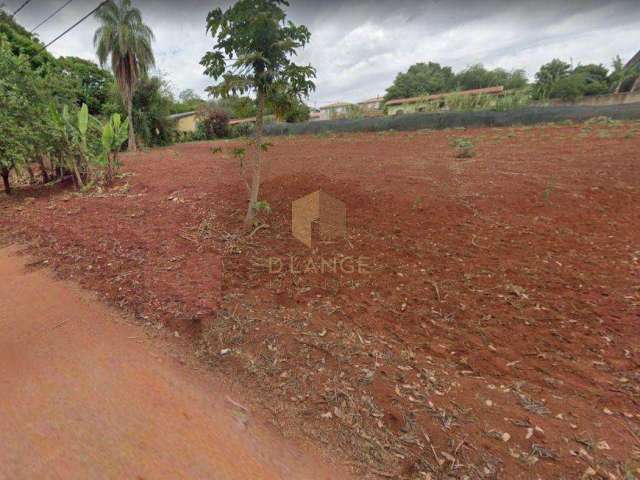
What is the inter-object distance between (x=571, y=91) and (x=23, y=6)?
33.2 meters

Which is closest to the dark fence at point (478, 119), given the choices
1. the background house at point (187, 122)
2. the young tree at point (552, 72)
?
the background house at point (187, 122)

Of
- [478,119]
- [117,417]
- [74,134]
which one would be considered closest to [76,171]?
[74,134]

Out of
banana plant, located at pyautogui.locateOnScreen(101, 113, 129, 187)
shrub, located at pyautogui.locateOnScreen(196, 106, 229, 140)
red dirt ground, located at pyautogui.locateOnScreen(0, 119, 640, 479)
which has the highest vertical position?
shrub, located at pyautogui.locateOnScreen(196, 106, 229, 140)

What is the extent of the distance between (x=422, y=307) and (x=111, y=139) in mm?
7597

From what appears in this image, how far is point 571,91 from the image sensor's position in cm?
2420

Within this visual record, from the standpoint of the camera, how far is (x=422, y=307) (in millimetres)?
2596

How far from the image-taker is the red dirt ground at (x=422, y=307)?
1588mm

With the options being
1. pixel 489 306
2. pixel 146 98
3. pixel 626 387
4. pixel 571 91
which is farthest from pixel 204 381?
pixel 571 91

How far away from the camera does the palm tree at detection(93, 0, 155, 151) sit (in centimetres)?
1652

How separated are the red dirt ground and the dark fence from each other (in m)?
10.7

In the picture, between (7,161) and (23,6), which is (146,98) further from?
(23,6)

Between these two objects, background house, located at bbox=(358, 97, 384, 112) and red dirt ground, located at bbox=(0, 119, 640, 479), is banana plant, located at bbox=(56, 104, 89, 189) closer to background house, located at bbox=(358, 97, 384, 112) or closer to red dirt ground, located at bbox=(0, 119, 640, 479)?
red dirt ground, located at bbox=(0, 119, 640, 479)

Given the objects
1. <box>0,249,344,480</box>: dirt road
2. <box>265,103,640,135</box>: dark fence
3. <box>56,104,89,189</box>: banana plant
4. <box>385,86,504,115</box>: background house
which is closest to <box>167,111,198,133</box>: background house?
<box>265,103,640,135</box>: dark fence

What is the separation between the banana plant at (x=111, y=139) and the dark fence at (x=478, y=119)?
43.8ft
